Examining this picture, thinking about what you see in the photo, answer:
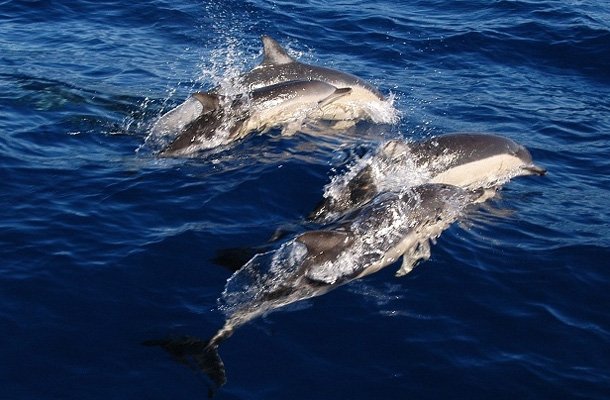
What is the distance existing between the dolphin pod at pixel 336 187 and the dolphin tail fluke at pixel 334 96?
24mm

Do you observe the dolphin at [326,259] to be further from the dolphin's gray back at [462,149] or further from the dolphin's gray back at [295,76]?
the dolphin's gray back at [295,76]

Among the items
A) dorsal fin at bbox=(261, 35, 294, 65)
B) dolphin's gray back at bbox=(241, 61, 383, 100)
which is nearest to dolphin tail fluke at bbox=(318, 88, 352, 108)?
dolphin's gray back at bbox=(241, 61, 383, 100)

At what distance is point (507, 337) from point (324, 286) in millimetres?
2085

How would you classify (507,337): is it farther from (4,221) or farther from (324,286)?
(4,221)

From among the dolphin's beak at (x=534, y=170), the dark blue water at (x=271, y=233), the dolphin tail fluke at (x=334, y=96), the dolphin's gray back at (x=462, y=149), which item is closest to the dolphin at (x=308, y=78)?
the dolphin tail fluke at (x=334, y=96)

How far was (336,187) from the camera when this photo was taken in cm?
1259

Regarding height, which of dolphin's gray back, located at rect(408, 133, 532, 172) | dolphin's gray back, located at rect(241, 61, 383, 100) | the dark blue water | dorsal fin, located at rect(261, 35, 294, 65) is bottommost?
the dark blue water

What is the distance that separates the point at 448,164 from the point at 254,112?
12.3ft

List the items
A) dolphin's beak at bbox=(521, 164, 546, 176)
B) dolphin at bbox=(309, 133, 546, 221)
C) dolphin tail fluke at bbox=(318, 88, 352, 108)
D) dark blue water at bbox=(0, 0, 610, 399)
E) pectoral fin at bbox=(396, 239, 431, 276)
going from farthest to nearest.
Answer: dolphin tail fluke at bbox=(318, 88, 352, 108), dolphin's beak at bbox=(521, 164, 546, 176), dolphin at bbox=(309, 133, 546, 221), pectoral fin at bbox=(396, 239, 431, 276), dark blue water at bbox=(0, 0, 610, 399)

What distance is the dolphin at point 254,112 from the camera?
1441 centimetres

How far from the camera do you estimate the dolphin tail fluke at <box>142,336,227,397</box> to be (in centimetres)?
817

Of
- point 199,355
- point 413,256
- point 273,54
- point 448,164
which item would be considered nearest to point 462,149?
point 448,164

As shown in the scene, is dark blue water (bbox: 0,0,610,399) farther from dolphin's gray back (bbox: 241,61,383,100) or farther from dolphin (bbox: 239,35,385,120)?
dolphin's gray back (bbox: 241,61,383,100)

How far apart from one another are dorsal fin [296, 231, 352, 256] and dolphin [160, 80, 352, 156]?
481 cm
